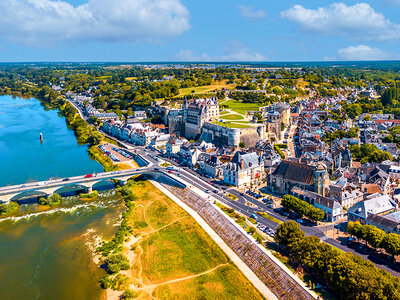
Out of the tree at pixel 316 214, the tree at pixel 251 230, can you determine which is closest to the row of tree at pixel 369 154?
the tree at pixel 316 214

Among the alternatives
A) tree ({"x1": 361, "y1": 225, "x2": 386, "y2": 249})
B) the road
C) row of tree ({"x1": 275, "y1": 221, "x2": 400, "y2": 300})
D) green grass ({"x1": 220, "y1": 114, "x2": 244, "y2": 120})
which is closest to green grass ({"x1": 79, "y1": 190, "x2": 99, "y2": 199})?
the road

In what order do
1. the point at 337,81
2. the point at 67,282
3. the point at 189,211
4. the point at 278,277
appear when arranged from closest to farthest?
1. the point at 278,277
2. the point at 67,282
3. the point at 189,211
4. the point at 337,81

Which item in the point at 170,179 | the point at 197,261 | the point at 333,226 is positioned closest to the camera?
the point at 197,261

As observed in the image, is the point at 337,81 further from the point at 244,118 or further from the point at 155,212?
the point at 155,212

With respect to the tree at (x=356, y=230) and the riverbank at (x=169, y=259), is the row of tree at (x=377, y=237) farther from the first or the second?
the riverbank at (x=169, y=259)

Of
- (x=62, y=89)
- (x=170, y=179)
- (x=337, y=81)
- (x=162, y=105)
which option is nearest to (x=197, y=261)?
(x=170, y=179)

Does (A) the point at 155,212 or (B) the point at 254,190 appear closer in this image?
(A) the point at 155,212

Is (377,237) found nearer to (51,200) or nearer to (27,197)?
(51,200)

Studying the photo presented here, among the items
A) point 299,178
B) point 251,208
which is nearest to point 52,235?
point 251,208
